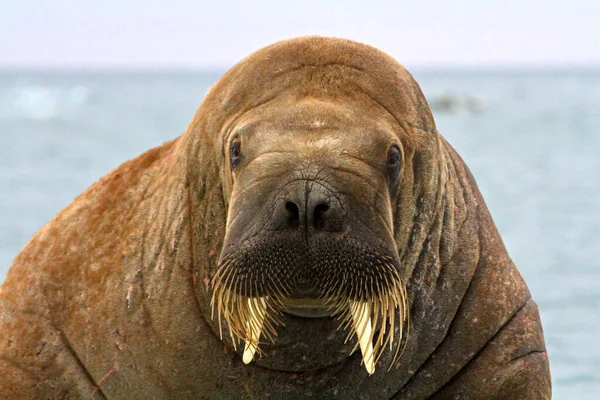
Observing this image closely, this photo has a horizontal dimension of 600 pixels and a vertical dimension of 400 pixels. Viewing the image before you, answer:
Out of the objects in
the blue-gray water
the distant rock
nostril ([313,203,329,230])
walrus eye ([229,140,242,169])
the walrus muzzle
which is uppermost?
walrus eye ([229,140,242,169])

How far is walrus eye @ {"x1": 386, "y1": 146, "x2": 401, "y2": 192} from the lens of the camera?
18.8 ft

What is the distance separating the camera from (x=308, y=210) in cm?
511

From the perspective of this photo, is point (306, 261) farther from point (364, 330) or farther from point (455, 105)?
point (455, 105)

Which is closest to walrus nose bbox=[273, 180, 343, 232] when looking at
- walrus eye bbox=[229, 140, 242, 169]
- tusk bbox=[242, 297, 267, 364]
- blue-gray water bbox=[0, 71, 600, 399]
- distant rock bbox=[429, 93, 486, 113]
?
tusk bbox=[242, 297, 267, 364]

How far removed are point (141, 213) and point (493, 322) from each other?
1866 mm

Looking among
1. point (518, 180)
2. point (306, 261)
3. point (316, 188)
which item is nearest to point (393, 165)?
point (316, 188)

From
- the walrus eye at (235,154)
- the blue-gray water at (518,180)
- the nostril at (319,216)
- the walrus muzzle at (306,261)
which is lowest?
the blue-gray water at (518,180)

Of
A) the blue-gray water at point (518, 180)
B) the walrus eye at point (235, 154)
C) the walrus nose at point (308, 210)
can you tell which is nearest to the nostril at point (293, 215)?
the walrus nose at point (308, 210)

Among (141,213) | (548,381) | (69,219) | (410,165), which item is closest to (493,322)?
(548,381)

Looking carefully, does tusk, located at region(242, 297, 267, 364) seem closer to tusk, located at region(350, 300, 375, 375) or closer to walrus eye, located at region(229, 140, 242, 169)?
tusk, located at region(350, 300, 375, 375)

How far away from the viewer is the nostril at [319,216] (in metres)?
5.13

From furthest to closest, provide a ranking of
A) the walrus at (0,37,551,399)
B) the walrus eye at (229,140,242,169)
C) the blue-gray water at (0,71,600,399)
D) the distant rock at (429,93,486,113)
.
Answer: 1. the distant rock at (429,93,486,113)
2. the blue-gray water at (0,71,600,399)
3. the walrus eye at (229,140,242,169)
4. the walrus at (0,37,551,399)

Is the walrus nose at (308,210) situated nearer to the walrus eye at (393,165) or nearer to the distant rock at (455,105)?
the walrus eye at (393,165)

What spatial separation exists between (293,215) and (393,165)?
31.2 inches
